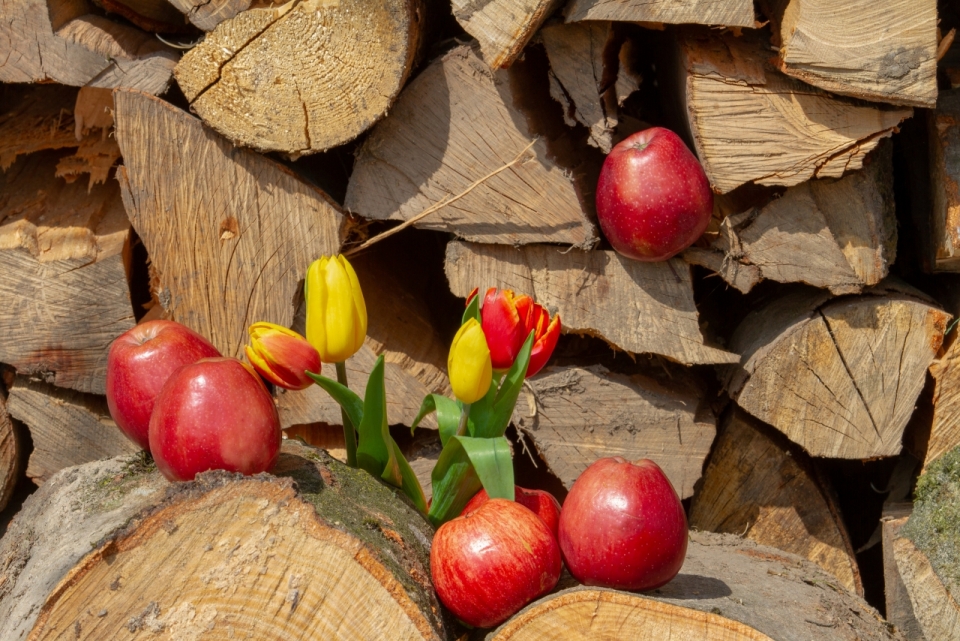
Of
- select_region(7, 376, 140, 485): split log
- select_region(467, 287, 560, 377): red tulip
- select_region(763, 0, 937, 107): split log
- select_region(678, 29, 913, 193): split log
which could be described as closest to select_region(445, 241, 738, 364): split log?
select_region(678, 29, 913, 193): split log

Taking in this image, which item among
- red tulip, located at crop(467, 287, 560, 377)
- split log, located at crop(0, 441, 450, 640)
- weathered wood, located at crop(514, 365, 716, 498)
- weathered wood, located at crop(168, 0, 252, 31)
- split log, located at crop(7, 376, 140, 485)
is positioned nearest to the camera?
split log, located at crop(0, 441, 450, 640)

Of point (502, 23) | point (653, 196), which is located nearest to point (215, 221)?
point (502, 23)

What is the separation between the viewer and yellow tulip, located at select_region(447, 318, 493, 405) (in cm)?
134

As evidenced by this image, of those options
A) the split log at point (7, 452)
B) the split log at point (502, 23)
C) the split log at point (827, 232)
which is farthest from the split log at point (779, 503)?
the split log at point (7, 452)

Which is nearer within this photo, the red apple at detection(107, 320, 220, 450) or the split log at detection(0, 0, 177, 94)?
the red apple at detection(107, 320, 220, 450)

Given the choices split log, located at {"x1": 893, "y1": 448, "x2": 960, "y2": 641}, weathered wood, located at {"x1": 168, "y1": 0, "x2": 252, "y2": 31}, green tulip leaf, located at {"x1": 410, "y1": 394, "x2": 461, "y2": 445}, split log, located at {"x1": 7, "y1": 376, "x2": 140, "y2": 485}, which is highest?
weathered wood, located at {"x1": 168, "y1": 0, "x2": 252, "y2": 31}

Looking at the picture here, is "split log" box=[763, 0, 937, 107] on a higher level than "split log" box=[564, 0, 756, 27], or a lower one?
lower

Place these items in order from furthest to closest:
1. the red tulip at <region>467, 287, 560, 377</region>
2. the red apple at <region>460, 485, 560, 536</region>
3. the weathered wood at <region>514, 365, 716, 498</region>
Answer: the weathered wood at <region>514, 365, 716, 498</region> → the red apple at <region>460, 485, 560, 536</region> → the red tulip at <region>467, 287, 560, 377</region>

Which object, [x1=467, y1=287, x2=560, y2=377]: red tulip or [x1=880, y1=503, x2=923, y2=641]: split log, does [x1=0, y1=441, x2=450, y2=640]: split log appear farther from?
[x1=880, y1=503, x2=923, y2=641]: split log

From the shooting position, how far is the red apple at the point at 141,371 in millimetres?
1482

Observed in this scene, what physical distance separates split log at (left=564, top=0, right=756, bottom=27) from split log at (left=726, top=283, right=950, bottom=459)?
1.94 ft

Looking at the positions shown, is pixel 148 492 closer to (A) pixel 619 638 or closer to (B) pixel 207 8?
(A) pixel 619 638

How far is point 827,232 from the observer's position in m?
1.71

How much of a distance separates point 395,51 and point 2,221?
1.03 m
